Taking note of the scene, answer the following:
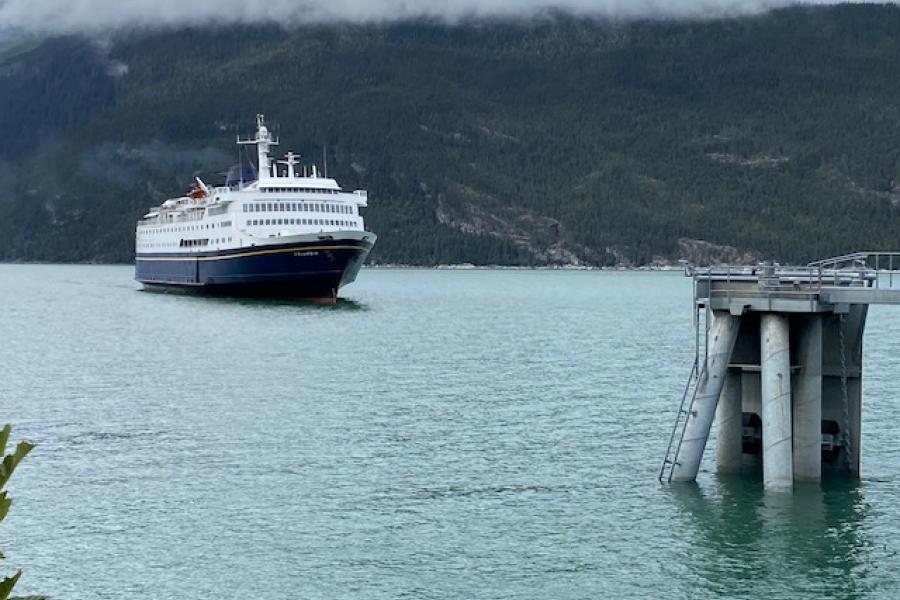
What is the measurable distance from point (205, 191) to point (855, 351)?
322ft

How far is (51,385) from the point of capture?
56000 mm

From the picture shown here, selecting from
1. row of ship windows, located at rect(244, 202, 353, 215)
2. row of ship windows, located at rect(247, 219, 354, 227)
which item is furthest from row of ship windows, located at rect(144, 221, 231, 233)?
row of ship windows, located at rect(247, 219, 354, 227)

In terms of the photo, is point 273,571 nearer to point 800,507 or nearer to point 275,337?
point 800,507

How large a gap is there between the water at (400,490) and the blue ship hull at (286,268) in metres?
32.6

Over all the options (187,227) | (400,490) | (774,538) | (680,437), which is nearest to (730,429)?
(680,437)

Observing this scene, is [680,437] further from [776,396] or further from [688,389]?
[776,396]

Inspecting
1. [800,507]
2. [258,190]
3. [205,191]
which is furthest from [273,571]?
[205,191]

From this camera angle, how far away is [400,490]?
34375mm

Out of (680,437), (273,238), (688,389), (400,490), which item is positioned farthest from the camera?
(273,238)

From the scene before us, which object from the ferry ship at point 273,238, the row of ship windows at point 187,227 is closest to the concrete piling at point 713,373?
the ferry ship at point 273,238

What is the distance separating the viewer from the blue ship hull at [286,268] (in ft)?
330

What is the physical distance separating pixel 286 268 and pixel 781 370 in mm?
73421

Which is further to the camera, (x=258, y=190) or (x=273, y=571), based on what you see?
(x=258, y=190)

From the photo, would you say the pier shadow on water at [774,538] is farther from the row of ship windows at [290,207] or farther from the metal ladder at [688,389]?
the row of ship windows at [290,207]
